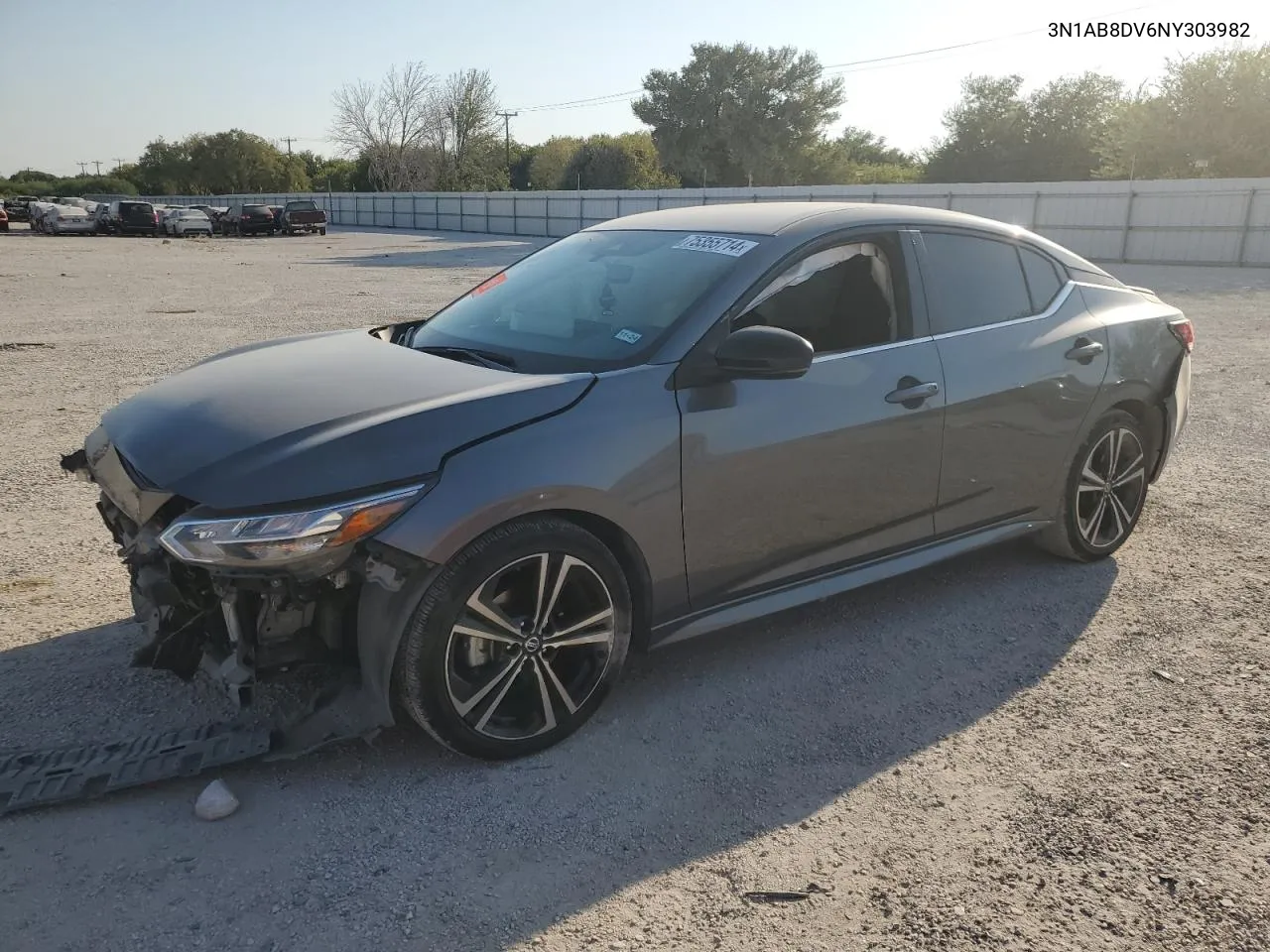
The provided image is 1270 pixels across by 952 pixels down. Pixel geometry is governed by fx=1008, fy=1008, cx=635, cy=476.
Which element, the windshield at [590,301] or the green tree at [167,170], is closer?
the windshield at [590,301]

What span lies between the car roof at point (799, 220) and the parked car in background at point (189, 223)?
4700 cm

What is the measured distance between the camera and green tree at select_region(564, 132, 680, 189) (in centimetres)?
7462

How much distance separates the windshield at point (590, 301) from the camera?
351 cm

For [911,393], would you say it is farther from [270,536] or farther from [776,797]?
[270,536]

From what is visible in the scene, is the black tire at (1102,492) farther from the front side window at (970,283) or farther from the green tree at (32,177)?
the green tree at (32,177)

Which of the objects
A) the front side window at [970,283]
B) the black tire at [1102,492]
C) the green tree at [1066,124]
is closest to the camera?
the front side window at [970,283]

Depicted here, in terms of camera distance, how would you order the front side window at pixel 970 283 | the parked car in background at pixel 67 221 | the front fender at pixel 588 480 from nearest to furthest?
the front fender at pixel 588 480, the front side window at pixel 970 283, the parked car in background at pixel 67 221

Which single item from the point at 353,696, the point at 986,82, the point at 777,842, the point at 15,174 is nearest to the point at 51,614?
the point at 353,696

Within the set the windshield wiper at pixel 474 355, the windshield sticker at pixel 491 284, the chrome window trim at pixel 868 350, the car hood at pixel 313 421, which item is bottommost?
the car hood at pixel 313 421

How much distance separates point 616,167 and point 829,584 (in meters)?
75.5

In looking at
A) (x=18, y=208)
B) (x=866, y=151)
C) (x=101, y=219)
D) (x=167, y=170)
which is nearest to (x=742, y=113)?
(x=866, y=151)

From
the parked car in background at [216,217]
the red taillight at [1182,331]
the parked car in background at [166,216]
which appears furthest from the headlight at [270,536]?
the parked car in background at [216,217]

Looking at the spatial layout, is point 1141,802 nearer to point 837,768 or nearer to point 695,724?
point 837,768

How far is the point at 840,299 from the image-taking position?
3873 millimetres
